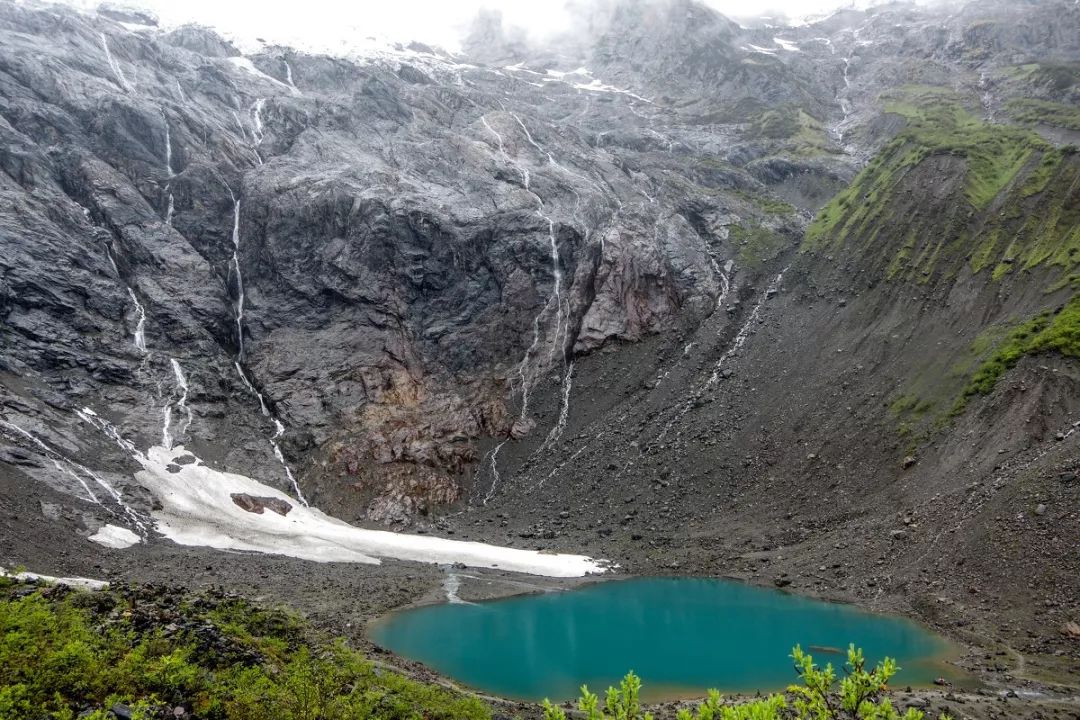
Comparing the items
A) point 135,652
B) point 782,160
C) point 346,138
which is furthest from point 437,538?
point 782,160

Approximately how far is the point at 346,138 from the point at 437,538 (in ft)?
210

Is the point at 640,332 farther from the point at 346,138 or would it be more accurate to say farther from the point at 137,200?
the point at 137,200

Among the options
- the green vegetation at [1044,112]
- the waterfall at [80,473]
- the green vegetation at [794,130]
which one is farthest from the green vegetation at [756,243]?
the waterfall at [80,473]

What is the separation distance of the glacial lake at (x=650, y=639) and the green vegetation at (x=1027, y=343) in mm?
20902

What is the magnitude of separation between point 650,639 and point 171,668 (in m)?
24.3

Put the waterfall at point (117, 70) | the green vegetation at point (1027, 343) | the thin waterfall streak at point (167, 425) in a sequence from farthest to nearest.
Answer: the waterfall at point (117, 70), the thin waterfall streak at point (167, 425), the green vegetation at point (1027, 343)

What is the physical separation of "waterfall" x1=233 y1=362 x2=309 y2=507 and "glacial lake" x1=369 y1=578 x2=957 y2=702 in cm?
2722

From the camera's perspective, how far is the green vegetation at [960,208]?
56.3 meters

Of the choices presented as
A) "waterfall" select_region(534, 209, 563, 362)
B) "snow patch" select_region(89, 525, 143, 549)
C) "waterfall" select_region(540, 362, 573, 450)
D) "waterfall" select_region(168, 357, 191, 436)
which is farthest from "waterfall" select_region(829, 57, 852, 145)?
"snow patch" select_region(89, 525, 143, 549)

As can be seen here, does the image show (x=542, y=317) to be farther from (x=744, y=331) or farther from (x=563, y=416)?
(x=744, y=331)

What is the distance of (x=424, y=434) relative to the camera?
66.8 m

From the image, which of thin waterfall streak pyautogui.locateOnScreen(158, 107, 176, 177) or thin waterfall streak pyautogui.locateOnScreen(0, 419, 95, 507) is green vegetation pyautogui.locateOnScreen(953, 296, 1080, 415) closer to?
thin waterfall streak pyautogui.locateOnScreen(0, 419, 95, 507)

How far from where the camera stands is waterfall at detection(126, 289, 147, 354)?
67062mm

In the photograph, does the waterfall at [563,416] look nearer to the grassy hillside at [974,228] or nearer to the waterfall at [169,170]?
the grassy hillside at [974,228]
